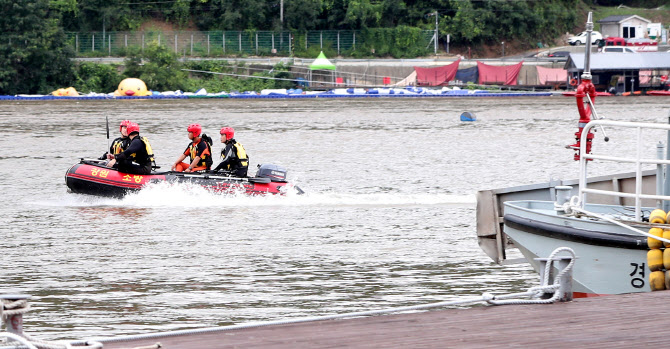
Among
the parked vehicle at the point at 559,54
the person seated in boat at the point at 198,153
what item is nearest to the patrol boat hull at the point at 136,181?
the person seated in boat at the point at 198,153

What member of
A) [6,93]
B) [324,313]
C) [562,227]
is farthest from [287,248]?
[6,93]

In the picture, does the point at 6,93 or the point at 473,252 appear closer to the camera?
the point at 473,252

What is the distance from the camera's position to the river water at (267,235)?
37.2 feet

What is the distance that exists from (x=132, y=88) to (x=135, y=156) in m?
45.1

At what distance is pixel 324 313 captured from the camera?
10.7 meters

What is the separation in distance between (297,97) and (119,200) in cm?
4586

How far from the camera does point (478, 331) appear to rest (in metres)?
6.77

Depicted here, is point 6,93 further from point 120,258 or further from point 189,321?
point 189,321

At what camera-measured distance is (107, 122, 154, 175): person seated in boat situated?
18.9 meters

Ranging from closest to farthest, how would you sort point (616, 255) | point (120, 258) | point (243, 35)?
point (616, 255), point (120, 258), point (243, 35)

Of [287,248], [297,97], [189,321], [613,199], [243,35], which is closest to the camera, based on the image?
[189,321]

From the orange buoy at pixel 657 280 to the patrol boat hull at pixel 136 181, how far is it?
11.0 m

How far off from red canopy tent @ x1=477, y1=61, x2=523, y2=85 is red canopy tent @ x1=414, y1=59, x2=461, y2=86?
1779mm

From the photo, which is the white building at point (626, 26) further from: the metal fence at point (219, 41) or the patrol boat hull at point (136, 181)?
the patrol boat hull at point (136, 181)
